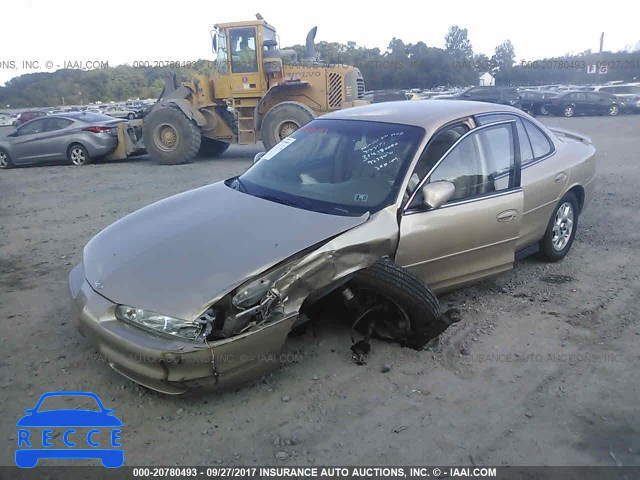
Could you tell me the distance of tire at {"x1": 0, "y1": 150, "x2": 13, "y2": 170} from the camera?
13.3 meters

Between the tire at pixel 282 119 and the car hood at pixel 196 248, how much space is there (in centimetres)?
893

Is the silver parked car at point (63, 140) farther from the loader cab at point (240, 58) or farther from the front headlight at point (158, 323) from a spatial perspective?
the front headlight at point (158, 323)

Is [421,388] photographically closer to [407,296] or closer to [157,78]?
[407,296]

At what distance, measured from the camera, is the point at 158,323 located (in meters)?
2.88

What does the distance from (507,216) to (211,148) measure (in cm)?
1182

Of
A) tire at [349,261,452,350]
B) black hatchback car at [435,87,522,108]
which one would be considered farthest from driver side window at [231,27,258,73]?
black hatchback car at [435,87,522,108]

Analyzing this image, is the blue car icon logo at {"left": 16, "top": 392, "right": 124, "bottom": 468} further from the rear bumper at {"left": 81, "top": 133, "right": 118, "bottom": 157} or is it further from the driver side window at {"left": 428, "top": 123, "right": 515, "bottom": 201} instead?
the rear bumper at {"left": 81, "top": 133, "right": 118, "bottom": 157}

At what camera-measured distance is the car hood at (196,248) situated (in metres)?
2.94

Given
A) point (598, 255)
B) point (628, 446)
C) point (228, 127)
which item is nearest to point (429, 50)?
point (228, 127)

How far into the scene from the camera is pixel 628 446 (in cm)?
267

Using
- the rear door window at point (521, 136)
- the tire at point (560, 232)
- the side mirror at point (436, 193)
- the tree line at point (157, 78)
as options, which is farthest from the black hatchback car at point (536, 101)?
the side mirror at point (436, 193)

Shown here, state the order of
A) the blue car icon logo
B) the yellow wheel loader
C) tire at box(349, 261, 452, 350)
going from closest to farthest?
the blue car icon logo → tire at box(349, 261, 452, 350) → the yellow wheel loader

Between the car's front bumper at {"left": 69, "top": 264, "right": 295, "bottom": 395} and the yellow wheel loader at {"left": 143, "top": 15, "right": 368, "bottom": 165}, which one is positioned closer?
the car's front bumper at {"left": 69, "top": 264, "right": 295, "bottom": 395}

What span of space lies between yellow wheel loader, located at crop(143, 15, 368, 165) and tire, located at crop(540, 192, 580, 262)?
26.4 feet
